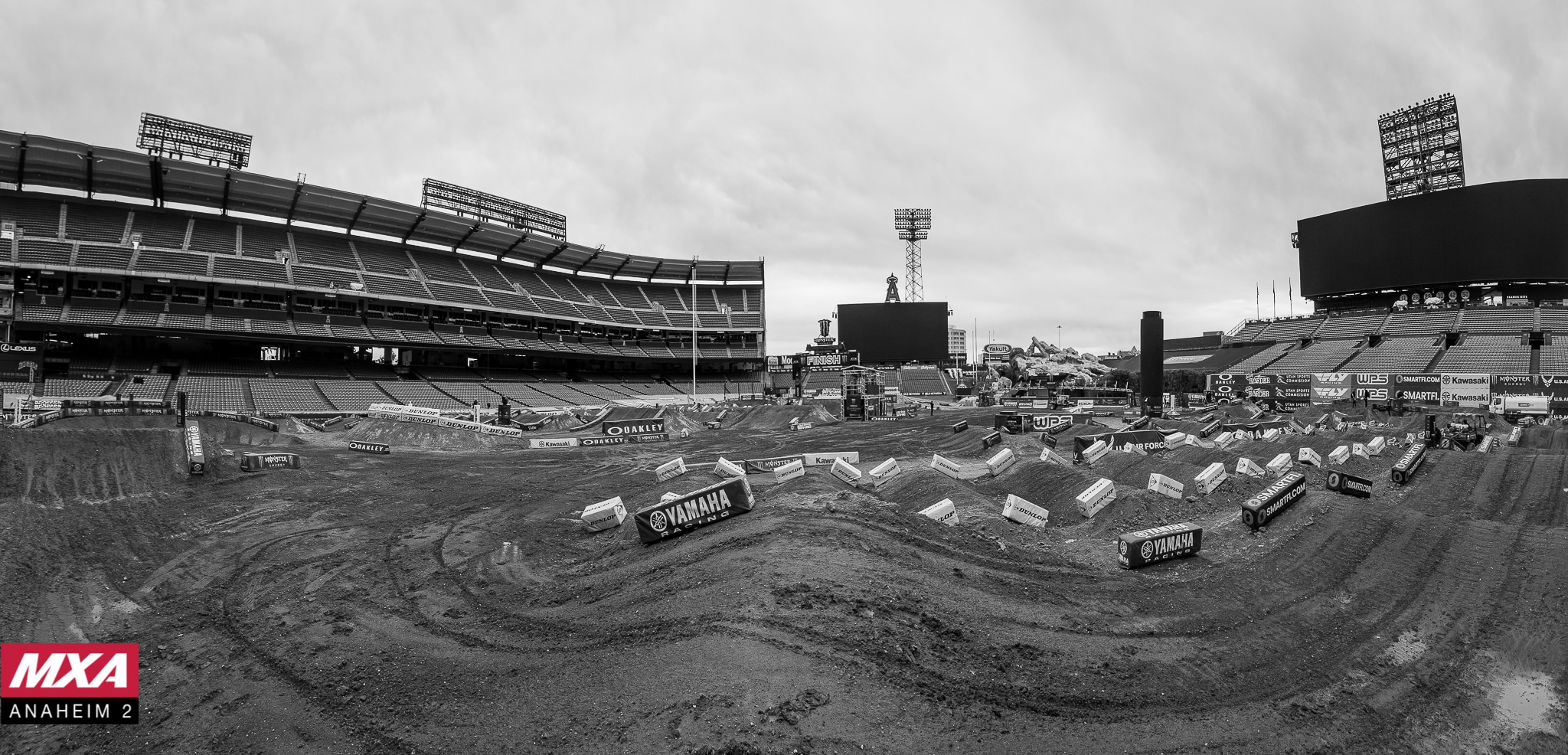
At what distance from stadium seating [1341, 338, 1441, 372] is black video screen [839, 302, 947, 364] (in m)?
37.5

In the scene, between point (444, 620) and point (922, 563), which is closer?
point (444, 620)

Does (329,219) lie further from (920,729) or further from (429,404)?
(920,729)

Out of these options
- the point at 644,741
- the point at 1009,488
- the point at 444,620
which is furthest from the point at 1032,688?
the point at 1009,488

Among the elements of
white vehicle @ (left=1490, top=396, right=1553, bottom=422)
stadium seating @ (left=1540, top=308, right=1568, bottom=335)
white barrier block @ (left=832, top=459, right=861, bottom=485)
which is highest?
stadium seating @ (left=1540, top=308, right=1568, bottom=335)

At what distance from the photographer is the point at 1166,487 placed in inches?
581

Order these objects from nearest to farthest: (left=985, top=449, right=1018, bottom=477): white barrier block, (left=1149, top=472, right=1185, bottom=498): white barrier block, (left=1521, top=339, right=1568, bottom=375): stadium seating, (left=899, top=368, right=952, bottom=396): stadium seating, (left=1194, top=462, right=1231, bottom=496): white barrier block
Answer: (left=1149, top=472, right=1185, bottom=498): white barrier block < (left=1194, top=462, right=1231, bottom=496): white barrier block < (left=985, top=449, right=1018, bottom=477): white barrier block < (left=1521, top=339, right=1568, bottom=375): stadium seating < (left=899, top=368, right=952, bottom=396): stadium seating

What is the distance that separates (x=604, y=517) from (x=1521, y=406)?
54300 mm

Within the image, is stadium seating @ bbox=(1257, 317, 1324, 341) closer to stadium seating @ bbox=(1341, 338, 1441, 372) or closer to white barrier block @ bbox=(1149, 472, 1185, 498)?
stadium seating @ bbox=(1341, 338, 1441, 372)

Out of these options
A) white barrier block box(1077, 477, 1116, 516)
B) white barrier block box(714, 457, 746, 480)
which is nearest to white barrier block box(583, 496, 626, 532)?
Answer: white barrier block box(714, 457, 746, 480)

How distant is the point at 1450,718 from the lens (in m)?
6.83

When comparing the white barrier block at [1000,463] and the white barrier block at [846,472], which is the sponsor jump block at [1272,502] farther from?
the white barrier block at [846,472]

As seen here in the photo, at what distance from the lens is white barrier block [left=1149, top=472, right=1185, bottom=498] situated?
14.6 meters

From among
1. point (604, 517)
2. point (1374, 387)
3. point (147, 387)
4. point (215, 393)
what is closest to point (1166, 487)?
point (604, 517)

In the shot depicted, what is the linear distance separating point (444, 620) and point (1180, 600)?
33.2ft
